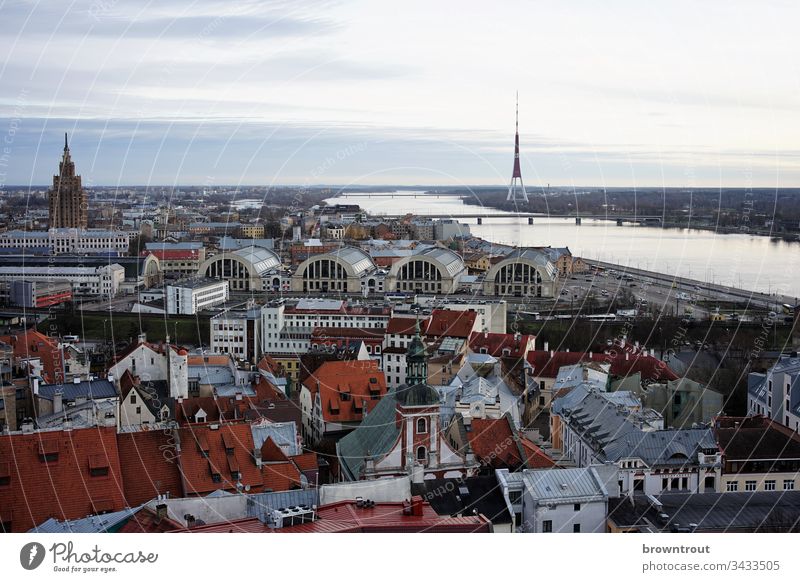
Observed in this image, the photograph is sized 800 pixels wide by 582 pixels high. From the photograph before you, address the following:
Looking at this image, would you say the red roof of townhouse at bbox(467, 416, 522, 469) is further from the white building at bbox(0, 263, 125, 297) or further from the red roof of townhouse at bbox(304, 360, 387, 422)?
the white building at bbox(0, 263, 125, 297)

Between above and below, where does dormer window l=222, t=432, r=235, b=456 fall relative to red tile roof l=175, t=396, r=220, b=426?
above

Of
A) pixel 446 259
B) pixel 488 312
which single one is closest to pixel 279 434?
pixel 488 312

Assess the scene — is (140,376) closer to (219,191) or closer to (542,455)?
(542,455)

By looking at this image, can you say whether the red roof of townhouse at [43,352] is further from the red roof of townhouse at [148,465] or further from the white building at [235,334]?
the white building at [235,334]

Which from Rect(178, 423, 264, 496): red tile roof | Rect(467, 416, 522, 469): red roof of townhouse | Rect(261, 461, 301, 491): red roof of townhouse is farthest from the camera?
Rect(467, 416, 522, 469): red roof of townhouse

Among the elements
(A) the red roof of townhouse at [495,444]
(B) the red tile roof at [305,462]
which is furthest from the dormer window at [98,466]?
(A) the red roof of townhouse at [495,444]

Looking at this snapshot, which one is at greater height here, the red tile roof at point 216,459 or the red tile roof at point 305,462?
the red tile roof at point 216,459

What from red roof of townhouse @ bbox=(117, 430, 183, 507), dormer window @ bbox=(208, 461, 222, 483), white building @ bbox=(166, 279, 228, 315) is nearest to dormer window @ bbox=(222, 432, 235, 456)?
dormer window @ bbox=(208, 461, 222, 483)
